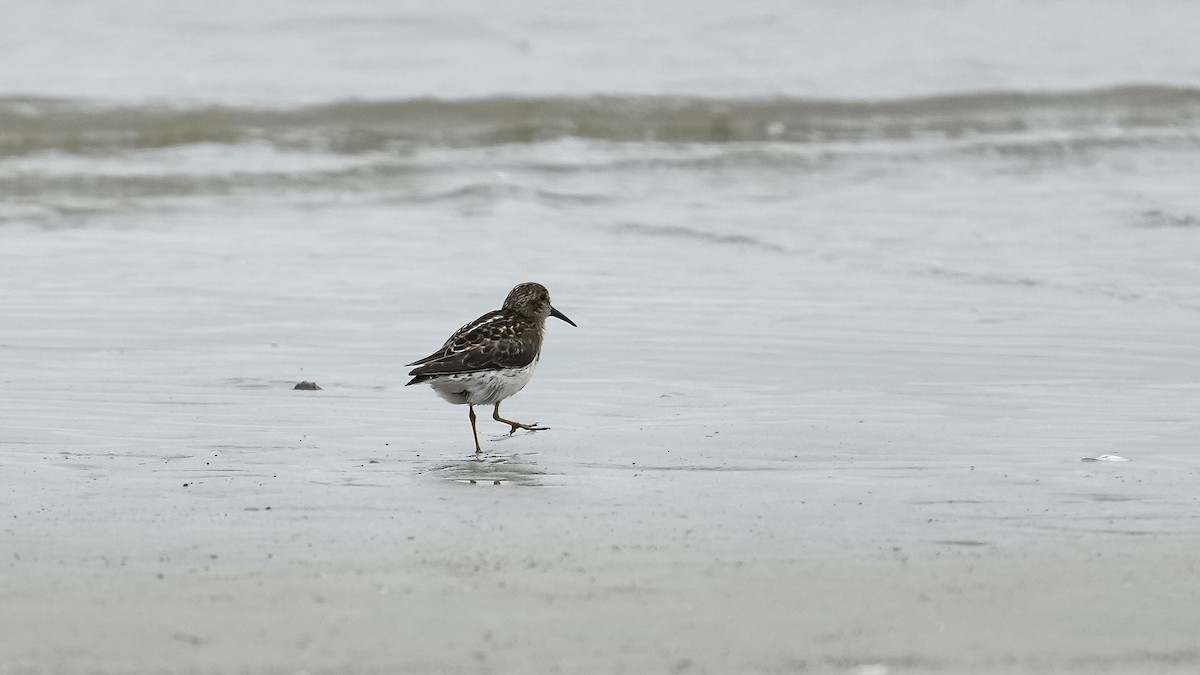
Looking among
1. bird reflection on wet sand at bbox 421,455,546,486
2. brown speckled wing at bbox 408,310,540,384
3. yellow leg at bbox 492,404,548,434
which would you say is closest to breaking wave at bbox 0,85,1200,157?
brown speckled wing at bbox 408,310,540,384

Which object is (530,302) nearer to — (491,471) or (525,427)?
(525,427)

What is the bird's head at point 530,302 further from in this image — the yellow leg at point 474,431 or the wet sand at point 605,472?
the yellow leg at point 474,431

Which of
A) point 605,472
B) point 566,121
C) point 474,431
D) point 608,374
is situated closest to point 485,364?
point 474,431

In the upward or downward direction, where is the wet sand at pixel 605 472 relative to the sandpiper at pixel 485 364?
downward

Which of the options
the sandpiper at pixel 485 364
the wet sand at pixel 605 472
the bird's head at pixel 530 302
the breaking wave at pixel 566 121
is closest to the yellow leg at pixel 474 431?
the sandpiper at pixel 485 364

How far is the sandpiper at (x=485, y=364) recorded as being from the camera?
611 centimetres

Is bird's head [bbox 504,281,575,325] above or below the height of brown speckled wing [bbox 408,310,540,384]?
above

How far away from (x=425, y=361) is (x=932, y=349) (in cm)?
245

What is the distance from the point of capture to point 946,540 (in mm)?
4449

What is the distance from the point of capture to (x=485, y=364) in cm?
615

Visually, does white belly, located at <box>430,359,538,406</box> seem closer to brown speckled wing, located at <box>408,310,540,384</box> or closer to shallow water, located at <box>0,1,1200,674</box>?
brown speckled wing, located at <box>408,310,540,384</box>

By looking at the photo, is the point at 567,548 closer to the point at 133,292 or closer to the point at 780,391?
the point at 780,391

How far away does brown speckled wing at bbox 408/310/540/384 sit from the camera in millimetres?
6098

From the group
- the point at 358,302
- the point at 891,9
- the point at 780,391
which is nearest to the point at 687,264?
the point at 358,302
